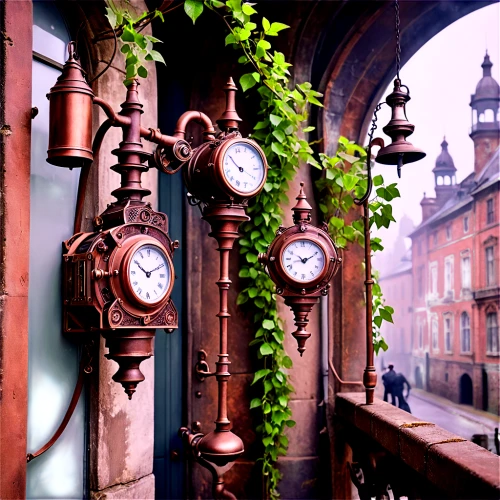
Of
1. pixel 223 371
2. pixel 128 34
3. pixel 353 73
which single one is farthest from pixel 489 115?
pixel 128 34

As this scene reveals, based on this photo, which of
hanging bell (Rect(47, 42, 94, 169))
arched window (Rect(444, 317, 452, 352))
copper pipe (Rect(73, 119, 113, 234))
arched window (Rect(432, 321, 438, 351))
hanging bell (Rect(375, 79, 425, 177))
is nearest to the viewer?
hanging bell (Rect(47, 42, 94, 169))

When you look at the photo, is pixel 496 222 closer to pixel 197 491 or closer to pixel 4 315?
pixel 197 491

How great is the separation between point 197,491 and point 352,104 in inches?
134

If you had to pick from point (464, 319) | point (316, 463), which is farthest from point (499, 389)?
point (316, 463)

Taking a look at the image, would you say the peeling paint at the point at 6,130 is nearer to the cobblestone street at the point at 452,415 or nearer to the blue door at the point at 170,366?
the blue door at the point at 170,366

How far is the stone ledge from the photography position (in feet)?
8.14

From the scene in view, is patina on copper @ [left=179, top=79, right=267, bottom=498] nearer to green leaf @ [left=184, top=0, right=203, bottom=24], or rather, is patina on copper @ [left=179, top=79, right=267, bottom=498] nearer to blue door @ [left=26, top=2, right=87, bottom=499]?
green leaf @ [left=184, top=0, right=203, bottom=24]

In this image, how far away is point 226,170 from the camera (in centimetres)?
348

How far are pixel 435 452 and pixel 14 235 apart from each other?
7.12 ft

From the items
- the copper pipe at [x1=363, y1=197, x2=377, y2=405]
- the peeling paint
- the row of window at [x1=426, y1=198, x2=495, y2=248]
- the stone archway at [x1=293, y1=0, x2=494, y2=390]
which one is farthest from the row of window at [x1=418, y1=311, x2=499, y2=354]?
the peeling paint

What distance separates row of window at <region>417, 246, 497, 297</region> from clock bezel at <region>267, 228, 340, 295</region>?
29.7m

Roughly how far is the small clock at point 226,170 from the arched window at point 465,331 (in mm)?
32737

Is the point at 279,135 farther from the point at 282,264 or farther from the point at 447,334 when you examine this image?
the point at 447,334

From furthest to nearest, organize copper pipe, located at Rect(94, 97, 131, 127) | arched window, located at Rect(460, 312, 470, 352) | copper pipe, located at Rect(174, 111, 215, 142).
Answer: arched window, located at Rect(460, 312, 470, 352)
copper pipe, located at Rect(174, 111, 215, 142)
copper pipe, located at Rect(94, 97, 131, 127)
